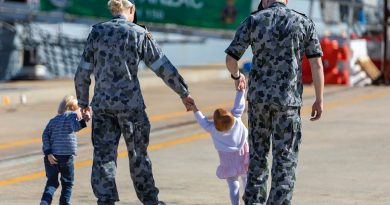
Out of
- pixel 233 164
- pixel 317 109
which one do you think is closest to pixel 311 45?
pixel 317 109

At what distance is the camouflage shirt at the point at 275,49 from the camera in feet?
27.7

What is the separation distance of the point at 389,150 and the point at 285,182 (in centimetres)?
577

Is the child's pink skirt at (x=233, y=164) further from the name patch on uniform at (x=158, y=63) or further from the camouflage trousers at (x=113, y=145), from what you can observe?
the name patch on uniform at (x=158, y=63)

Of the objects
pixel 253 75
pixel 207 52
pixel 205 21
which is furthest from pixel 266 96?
pixel 207 52

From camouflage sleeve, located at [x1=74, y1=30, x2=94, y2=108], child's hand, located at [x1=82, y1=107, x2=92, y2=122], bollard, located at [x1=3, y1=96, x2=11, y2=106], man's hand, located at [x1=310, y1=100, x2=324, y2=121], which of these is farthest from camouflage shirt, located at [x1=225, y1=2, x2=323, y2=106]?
bollard, located at [x1=3, y1=96, x2=11, y2=106]

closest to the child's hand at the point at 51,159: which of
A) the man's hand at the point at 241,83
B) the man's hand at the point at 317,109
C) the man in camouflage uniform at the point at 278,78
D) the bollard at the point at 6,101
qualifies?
the man's hand at the point at 241,83

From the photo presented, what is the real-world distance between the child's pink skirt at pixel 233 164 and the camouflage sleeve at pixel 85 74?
117 cm

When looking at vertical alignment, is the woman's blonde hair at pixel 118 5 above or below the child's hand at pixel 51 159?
above

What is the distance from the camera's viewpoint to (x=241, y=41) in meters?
8.49

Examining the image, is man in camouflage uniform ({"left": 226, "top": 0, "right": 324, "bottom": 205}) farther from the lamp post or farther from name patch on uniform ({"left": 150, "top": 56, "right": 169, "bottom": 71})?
the lamp post

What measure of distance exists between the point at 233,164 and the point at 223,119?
1.27 feet

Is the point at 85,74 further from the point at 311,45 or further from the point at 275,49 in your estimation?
the point at 311,45

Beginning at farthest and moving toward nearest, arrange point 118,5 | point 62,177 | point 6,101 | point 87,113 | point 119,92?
1. point 6,101
2. point 62,177
3. point 87,113
4. point 118,5
5. point 119,92

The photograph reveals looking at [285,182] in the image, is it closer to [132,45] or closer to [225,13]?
[132,45]
